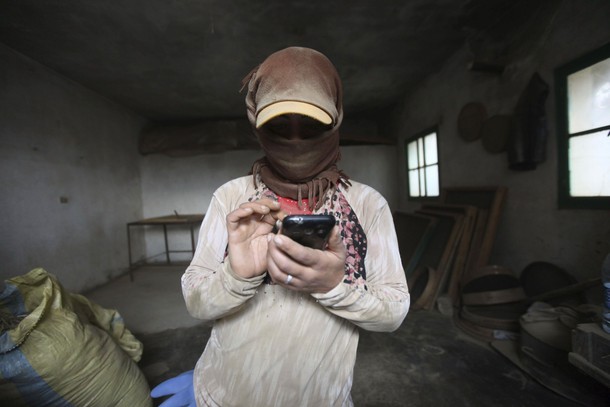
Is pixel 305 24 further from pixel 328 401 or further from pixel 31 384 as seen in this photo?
pixel 31 384

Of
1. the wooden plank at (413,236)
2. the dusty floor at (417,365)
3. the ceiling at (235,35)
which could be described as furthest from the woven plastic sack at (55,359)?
the wooden plank at (413,236)

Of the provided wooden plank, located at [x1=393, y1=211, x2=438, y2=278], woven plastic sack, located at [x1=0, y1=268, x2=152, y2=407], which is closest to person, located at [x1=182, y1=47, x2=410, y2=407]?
woven plastic sack, located at [x1=0, y1=268, x2=152, y2=407]

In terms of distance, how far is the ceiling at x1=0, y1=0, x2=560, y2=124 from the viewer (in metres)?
2.12

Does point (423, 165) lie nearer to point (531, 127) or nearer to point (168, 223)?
point (531, 127)

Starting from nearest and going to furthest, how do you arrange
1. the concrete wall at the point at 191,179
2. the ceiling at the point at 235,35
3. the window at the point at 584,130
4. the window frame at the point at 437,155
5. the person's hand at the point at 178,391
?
the person's hand at the point at 178,391, the window at the point at 584,130, the ceiling at the point at 235,35, the window frame at the point at 437,155, the concrete wall at the point at 191,179

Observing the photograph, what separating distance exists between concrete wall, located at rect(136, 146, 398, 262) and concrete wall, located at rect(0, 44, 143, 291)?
1.84ft

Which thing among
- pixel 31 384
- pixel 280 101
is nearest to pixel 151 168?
pixel 31 384

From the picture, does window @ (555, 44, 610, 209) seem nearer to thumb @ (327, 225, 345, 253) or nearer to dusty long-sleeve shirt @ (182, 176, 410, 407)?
dusty long-sleeve shirt @ (182, 176, 410, 407)

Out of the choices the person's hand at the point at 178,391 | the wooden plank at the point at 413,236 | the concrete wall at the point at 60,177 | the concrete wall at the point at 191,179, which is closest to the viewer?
the person's hand at the point at 178,391

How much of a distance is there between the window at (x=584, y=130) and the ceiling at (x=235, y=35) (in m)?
0.62

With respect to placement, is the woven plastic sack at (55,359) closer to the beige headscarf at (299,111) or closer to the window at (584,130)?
the beige headscarf at (299,111)

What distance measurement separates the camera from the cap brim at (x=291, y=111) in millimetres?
528

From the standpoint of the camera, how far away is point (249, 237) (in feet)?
1.79

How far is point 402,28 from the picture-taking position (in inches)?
97.2
